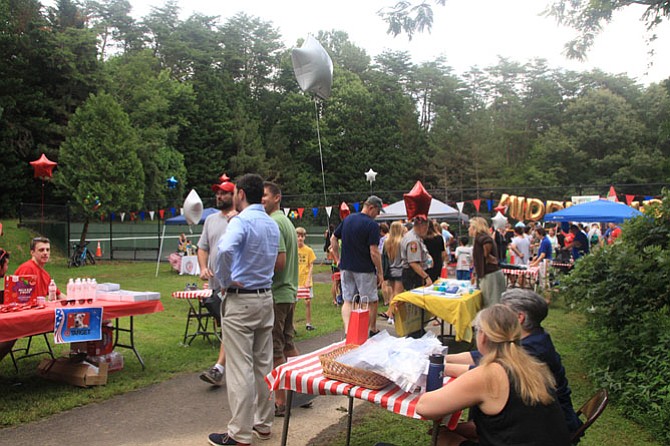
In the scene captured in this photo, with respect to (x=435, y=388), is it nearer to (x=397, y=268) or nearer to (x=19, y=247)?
(x=397, y=268)

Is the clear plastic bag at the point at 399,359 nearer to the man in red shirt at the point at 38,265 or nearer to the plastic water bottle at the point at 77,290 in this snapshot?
the plastic water bottle at the point at 77,290

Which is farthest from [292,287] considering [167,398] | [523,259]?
[523,259]

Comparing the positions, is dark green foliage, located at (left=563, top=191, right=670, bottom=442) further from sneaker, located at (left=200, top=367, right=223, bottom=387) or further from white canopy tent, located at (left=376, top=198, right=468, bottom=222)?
white canopy tent, located at (left=376, top=198, right=468, bottom=222)

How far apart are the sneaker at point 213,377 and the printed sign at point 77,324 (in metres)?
1.03

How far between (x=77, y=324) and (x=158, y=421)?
1.22m

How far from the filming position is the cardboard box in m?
5.12

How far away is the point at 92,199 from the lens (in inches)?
906

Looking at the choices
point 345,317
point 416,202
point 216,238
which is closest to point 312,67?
point 216,238

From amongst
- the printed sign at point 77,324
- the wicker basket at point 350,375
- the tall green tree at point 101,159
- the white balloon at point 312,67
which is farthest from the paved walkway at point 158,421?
the tall green tree at point 101,159

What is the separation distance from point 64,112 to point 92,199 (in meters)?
10.2

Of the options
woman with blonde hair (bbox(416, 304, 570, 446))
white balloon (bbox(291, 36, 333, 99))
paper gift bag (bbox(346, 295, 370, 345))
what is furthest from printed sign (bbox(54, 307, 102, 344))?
woman with blonde hair (bbox(416, 304, 570, 446))

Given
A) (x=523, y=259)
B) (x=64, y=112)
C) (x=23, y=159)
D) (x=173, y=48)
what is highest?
(x=173, y=48)

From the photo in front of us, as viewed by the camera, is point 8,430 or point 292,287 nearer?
point 8,430

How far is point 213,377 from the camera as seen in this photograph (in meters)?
5.11
